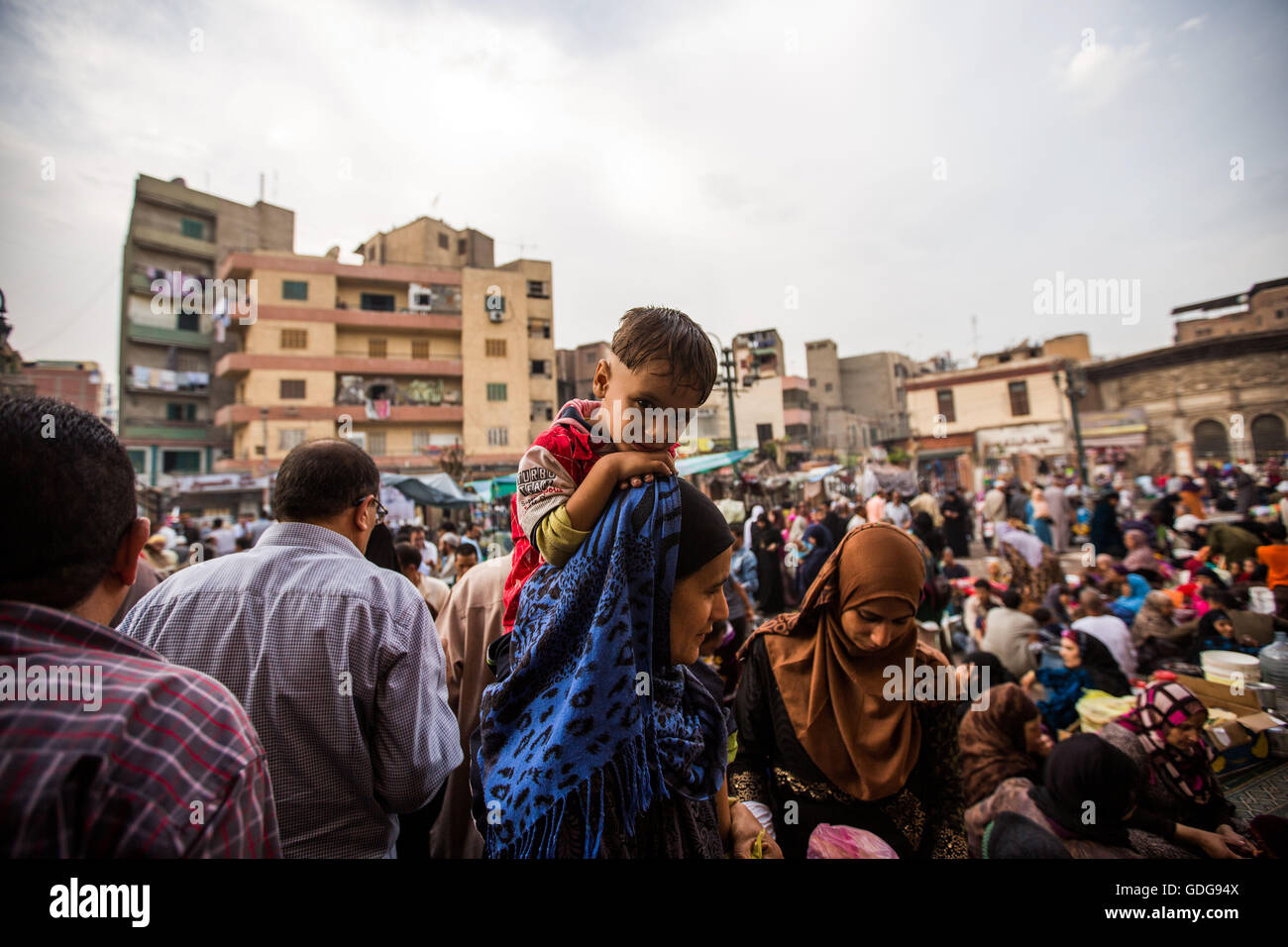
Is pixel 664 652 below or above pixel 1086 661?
above

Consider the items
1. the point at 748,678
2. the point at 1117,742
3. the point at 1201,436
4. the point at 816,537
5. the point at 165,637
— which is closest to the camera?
the point at 165,637

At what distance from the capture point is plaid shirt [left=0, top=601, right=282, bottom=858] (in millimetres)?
771

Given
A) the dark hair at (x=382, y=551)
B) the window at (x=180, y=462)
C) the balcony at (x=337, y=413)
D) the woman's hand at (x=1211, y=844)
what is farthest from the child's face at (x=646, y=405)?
Result: the window at (x=180, y=462)

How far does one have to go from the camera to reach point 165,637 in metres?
1.57

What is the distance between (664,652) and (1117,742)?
3.44m

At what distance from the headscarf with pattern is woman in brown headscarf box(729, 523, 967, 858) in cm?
200

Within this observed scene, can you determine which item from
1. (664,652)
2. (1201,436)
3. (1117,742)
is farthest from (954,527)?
(1201,436)

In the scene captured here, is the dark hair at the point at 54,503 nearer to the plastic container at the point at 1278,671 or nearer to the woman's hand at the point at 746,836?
the woman's hand at the point at 746,836

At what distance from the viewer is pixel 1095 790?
2.44 meters

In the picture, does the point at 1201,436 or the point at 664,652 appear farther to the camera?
the point at 1201,436

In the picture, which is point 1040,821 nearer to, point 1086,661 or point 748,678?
point 748,678

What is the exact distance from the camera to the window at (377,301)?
120 ft

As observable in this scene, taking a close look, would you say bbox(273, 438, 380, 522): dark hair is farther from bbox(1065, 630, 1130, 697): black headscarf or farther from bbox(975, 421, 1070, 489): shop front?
bbox(975, 421, 1070, 489): shop front

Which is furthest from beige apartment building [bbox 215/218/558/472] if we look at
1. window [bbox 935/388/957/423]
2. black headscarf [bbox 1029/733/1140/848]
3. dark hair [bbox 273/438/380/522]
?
black headscarf [bbox 1029/733/1140/848]
